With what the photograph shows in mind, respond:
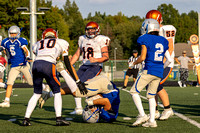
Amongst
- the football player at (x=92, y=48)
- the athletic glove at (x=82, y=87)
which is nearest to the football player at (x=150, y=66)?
the athletic glove at (x=82, y=87)

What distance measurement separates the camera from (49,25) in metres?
52.1

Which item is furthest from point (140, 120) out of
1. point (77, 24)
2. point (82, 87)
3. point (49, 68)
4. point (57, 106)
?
point (77, 24)

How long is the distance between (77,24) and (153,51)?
78924 mm

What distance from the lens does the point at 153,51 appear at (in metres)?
5.79

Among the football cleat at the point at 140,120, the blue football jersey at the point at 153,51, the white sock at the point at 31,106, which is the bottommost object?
the football cleat at the point at 140,120

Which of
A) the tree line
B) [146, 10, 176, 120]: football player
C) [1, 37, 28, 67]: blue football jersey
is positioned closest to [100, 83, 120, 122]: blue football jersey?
[146, 10, 176, 120]: football player

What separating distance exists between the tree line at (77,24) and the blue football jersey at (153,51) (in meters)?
33.0

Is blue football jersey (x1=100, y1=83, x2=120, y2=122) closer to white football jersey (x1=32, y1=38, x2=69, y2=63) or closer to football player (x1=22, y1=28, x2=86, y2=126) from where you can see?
football player (x1=22, y1=28, x2=86, y2=126)

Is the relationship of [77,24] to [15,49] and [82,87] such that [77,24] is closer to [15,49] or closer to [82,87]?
[15,49]

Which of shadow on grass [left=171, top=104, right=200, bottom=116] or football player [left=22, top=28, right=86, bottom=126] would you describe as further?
shadow on grass [left=171, top=104, right=200, bottom=116]

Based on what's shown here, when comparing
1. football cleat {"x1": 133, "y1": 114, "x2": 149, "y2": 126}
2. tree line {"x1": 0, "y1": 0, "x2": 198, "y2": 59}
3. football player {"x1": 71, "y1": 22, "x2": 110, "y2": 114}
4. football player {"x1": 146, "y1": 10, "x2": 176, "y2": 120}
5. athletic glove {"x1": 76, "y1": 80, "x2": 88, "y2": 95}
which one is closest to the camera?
football cleat {"x1": 133, "y1": 114, "x2": 149, "y2": 126}

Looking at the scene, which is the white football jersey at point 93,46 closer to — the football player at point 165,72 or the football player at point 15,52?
the football player at point 165,72

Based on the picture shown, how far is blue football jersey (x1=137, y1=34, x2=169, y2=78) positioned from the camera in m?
5.75

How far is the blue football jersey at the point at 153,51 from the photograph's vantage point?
18.9ft
